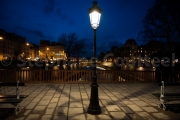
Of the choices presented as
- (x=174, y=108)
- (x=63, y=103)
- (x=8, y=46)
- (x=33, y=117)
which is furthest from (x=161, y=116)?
(x=8, y=46)

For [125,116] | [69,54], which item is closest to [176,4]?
[125,116]

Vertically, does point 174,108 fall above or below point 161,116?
above

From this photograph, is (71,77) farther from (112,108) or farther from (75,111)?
(75,111)

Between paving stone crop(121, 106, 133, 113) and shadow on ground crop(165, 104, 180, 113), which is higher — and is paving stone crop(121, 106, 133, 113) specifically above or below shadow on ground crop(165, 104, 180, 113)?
below

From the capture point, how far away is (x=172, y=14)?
58.8 feet

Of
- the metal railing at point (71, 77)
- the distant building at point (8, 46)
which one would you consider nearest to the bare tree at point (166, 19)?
the metal railing at point (71, 77)

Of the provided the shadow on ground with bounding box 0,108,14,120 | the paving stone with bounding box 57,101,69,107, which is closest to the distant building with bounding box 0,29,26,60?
the paving stone with bounding box 57,101,69,107

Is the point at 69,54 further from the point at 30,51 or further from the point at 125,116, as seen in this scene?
the point at 30,51

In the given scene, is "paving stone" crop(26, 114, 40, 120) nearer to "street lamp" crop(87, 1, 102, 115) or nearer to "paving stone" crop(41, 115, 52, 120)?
"paving stone" crop(41, 115, 52, 120)

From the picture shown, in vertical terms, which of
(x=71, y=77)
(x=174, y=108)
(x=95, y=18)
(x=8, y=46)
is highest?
(x=8, y=46)

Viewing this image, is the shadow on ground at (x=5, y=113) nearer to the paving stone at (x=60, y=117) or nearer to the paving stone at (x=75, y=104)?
the paving stone at (x=60, y=117)

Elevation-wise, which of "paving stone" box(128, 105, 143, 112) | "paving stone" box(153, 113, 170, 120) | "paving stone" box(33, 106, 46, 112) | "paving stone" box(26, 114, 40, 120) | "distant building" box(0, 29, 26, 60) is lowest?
"paving stone" box(153, 113, 170, 120)

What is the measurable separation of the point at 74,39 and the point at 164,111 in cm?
3701

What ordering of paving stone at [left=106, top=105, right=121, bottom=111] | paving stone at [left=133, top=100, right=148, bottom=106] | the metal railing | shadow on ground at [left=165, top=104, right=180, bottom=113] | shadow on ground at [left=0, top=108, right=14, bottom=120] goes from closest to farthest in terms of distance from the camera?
shadow on ground at [left=0, top=108, right=14, bottom=120], shadow on ground at [left=165, top=104, right=180, bottom=113], paving stone at [left=106, top=105, right=121, bottom=111], paving stone at [left=133, top=100, right=148, bottom=106], the metal railing
